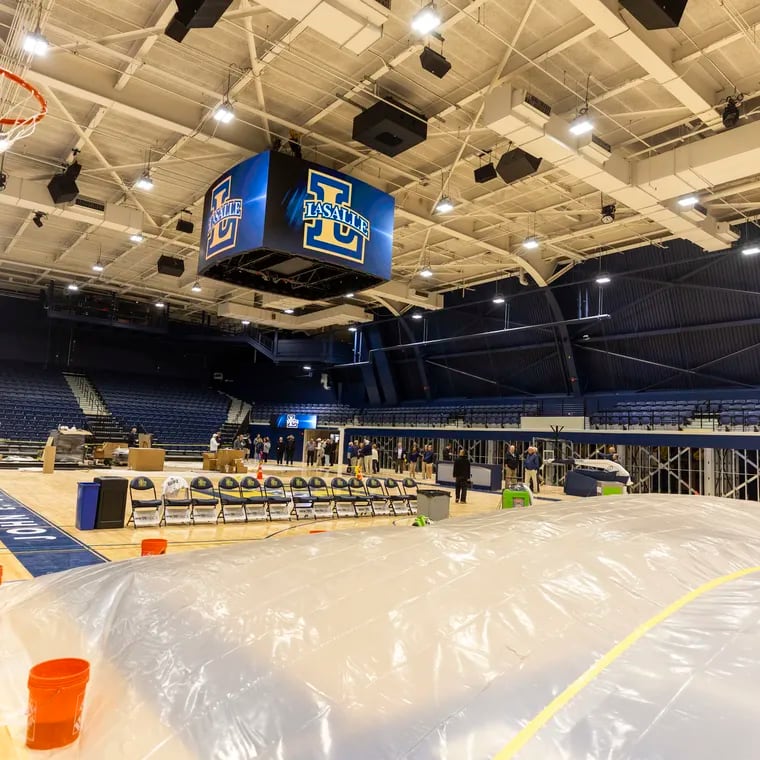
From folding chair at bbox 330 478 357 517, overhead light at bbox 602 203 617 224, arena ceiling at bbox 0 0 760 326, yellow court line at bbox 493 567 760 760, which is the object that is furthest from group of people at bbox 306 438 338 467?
yellow court line at bbox 493 567 760 760

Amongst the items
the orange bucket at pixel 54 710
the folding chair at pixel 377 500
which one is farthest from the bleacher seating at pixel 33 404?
the orange bucket at pixel 54 710

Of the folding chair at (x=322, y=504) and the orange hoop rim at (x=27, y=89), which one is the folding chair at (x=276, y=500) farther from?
the orange hoop rim at (x=27, y=89)

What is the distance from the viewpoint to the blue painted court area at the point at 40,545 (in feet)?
20.1

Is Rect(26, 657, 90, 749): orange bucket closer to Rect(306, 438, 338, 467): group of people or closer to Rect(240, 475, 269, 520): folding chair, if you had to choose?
Rect(240, 475, 269, 520): folding chair

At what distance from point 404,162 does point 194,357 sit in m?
24.5

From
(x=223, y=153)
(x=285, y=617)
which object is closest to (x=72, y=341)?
(x=223, y=153)

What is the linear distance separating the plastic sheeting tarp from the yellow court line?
2 cm

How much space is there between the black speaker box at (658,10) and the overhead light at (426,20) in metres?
1.89

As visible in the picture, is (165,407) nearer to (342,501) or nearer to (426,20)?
(342,501)

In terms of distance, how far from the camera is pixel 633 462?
1856cm

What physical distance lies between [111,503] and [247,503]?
218 centimetres

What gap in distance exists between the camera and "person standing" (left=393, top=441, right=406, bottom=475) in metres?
24.4

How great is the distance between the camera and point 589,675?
2.17 meters

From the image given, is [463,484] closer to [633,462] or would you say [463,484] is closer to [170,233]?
[633,462]
